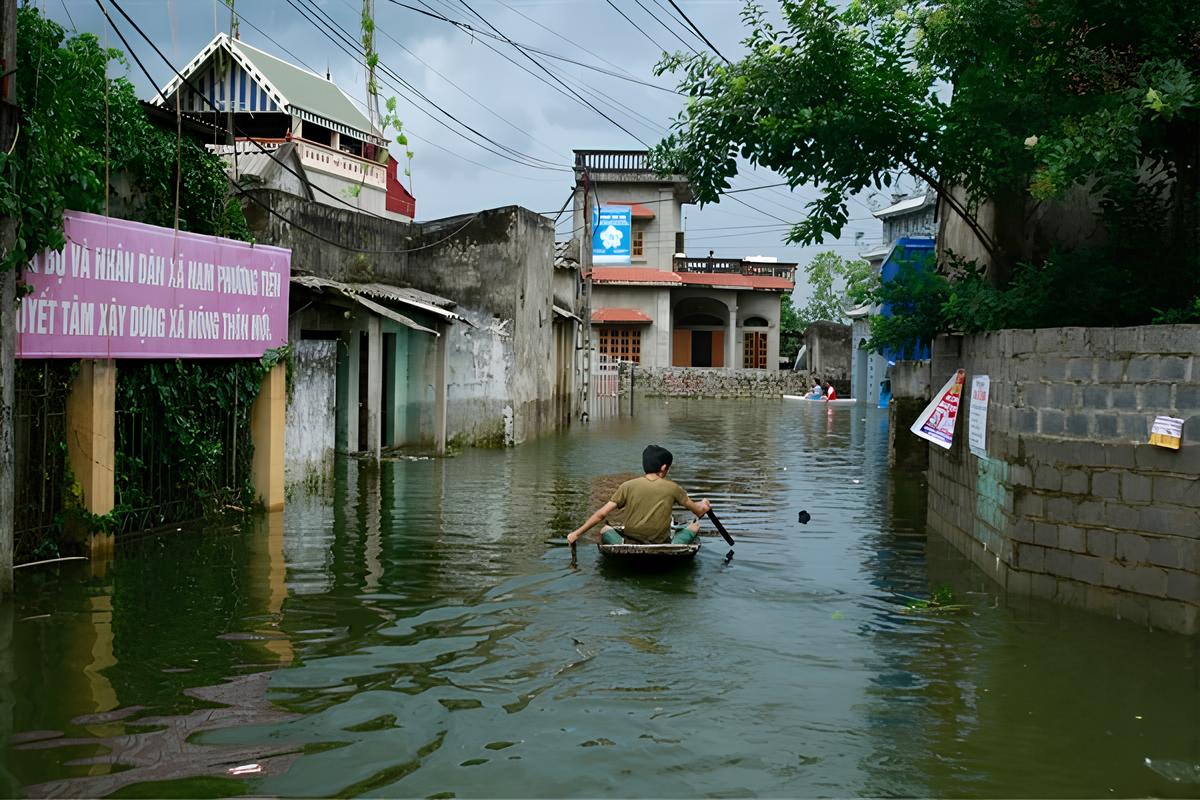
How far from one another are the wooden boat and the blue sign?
130ft

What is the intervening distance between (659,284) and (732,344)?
5.07 metres

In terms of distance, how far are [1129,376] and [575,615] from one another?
191 inches

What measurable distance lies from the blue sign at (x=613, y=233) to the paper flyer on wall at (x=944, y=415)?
38.3 meters

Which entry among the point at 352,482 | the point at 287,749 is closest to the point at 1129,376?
the point at 287,749

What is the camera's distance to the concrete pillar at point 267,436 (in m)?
13.8

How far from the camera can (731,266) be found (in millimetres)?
52688

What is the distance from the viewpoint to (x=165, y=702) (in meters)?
6.91

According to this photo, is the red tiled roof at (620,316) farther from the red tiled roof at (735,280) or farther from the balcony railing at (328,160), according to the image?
the balcony railing at (328,160)

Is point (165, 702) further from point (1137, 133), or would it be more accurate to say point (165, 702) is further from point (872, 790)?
point (1137, 133)

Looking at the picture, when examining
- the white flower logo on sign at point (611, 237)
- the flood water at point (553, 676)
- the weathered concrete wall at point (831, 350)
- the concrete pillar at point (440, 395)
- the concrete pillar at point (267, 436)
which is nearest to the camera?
the flood water at point (553, 676)

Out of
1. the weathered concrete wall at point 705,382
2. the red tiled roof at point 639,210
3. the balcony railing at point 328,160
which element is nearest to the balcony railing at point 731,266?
the red tiled roof at point 639,210

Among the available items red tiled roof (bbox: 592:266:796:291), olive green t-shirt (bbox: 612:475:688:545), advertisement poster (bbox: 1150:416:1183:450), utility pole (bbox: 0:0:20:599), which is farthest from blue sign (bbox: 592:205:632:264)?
advertisement poster (bbox: 1150:416:1183:450)

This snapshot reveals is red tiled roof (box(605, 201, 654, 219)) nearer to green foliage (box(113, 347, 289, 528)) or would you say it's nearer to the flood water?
green foliage (box(113, 347, 289, 528))

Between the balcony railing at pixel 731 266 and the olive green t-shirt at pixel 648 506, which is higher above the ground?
the balcony railing at pixel 731 266
